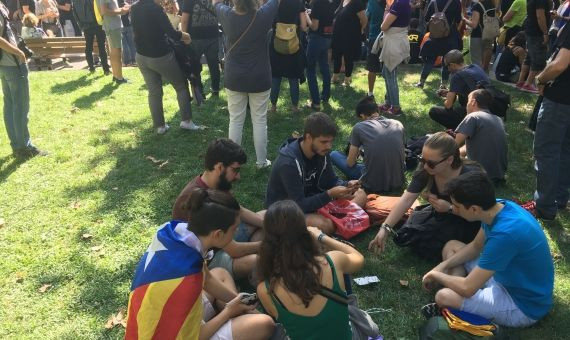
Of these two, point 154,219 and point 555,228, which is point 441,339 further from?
point 154,219

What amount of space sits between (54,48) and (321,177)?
926 centimetres

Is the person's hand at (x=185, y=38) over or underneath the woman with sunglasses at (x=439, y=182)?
over

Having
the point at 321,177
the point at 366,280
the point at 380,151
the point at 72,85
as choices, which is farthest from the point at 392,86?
the point at 72,85

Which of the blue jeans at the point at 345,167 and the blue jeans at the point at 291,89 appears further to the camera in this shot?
the blue jeans at the point at 291,89

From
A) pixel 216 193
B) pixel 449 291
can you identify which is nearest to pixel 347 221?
pixel 449 291

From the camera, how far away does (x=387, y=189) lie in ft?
16.0

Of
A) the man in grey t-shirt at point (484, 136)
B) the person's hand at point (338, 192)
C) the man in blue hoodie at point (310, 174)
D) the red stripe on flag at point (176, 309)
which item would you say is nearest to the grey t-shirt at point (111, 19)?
the man in blue hoodie at point (310, 174)

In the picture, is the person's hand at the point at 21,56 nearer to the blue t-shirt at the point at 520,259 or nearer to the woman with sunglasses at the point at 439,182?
the woman with sunglasses at the point at 439,182

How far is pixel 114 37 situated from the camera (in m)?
8.70

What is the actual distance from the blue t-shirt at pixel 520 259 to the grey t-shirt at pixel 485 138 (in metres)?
1.91

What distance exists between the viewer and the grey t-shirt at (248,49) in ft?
15.8

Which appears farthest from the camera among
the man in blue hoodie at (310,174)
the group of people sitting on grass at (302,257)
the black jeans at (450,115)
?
the black jeans at (450,115)

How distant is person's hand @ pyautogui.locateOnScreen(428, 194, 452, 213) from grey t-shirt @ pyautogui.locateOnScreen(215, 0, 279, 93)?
7.55ft

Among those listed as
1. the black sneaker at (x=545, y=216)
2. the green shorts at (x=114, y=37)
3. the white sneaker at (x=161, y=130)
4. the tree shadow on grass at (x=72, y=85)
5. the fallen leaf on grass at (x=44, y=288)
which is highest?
the green shorts at (x=114, y=37)
